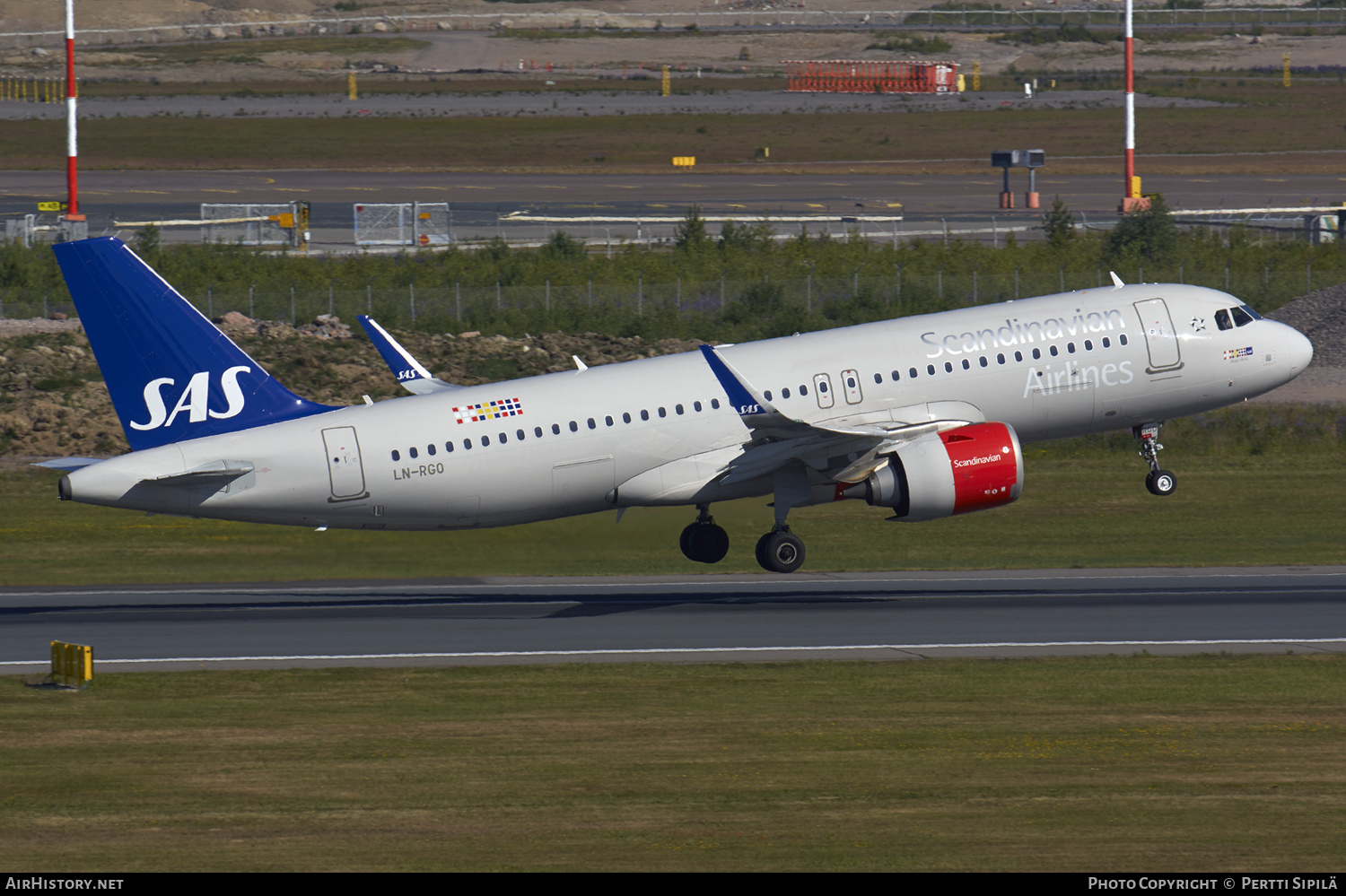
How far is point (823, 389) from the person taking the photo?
42.5 metres

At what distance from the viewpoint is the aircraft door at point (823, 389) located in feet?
139

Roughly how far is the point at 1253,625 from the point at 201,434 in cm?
2443

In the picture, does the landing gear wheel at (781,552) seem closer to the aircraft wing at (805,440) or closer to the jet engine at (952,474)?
the aircraft wing at (805,440)

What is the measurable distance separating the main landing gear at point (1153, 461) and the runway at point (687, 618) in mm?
2819

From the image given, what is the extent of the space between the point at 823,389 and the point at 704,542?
5058 mm

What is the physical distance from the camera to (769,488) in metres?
43.5

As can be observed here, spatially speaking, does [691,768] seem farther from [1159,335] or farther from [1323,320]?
[1323,320]

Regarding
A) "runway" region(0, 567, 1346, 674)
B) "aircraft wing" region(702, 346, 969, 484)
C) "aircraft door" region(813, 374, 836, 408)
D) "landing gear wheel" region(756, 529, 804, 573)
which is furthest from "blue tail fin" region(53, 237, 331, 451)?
"aircraft door" region(813, 374, 836, 408)

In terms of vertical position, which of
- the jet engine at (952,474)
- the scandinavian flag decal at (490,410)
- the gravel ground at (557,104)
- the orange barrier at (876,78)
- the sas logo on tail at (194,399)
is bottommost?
the jet engine at (952,474)

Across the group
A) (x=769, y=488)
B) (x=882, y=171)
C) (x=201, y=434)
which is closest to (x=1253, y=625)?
(x=769, y=488)

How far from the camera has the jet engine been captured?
1610 inches

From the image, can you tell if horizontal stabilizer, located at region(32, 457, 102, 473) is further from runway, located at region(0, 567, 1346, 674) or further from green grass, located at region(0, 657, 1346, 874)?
green grass, located at region(0, 657, 1346, 874)

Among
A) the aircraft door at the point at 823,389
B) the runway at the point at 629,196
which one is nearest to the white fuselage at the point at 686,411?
the aircraft door at the point at 823,389

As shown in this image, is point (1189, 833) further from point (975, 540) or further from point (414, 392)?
point (975, 540)
